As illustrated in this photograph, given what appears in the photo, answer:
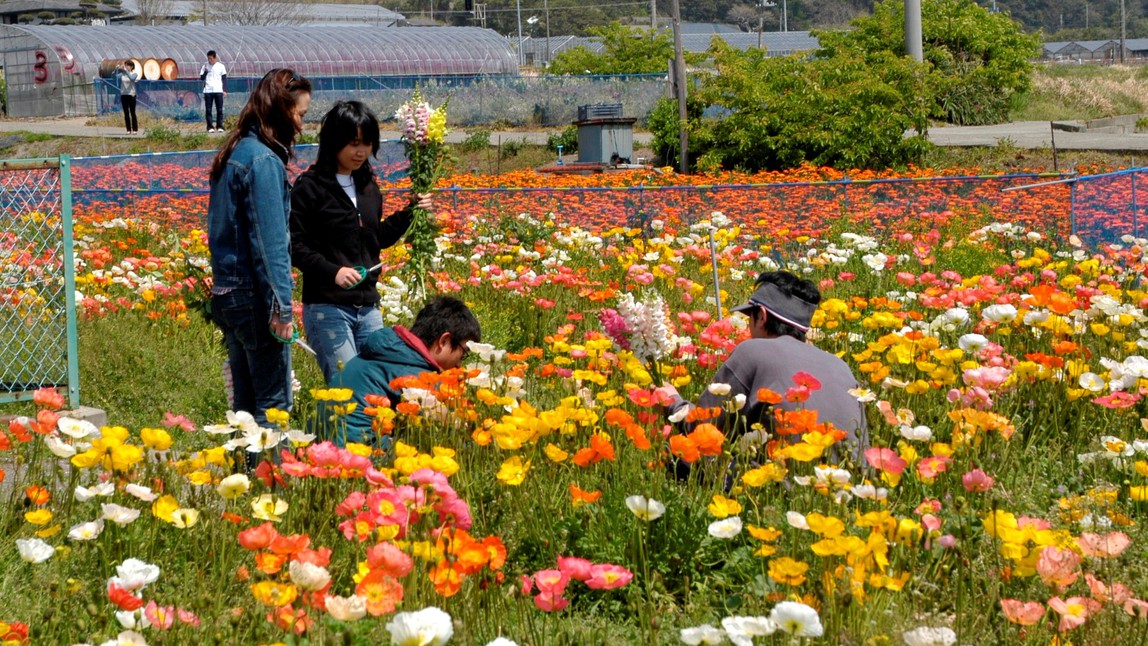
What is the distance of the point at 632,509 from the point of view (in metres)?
2.86

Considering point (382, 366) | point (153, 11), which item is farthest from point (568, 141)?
point (153, 11)

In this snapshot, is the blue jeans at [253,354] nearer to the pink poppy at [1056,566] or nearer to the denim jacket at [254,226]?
the denim jacket at [254,226]

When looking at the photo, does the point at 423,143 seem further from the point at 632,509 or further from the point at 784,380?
the point at 632,509

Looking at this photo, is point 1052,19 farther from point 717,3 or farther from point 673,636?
point 673,636

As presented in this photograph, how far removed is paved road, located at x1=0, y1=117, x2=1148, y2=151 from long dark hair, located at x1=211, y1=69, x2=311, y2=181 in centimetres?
1370

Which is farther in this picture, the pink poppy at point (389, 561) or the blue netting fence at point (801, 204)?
the blue netting fence at point (801, 204)

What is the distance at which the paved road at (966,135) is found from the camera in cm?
2184

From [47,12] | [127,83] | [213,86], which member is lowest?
[213,86]

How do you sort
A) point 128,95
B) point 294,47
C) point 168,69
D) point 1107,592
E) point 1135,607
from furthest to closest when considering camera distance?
point 294,47 < point 168,69 < point 128,95 < point 1107,592 < point 1135,607

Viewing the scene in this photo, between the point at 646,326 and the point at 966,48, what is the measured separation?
82.3 feet

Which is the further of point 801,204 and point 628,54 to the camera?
point 628,54

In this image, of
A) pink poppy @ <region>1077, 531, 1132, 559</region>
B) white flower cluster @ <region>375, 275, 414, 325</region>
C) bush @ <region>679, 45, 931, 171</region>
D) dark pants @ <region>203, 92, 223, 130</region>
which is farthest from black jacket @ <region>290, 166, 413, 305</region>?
dark pants @ <region>203, 92, 223, 130</region>

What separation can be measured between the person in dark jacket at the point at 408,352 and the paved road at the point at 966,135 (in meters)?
13.4

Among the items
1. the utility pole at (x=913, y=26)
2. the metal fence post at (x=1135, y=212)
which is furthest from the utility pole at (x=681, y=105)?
the metal fence post at (x=1135, y=212)
